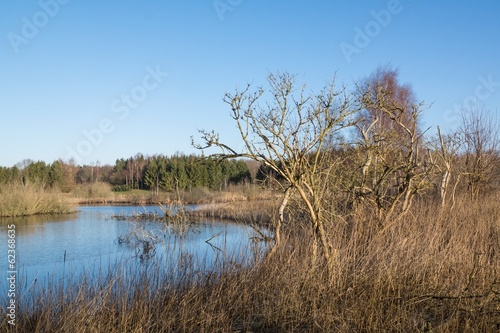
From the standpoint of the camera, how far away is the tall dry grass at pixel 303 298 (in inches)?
147

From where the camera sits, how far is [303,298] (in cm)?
433

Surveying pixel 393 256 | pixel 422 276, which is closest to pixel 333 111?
pixel 393 256

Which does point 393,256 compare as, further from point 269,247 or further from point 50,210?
point 50,210

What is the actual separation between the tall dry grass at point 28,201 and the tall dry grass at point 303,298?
17.6 metres

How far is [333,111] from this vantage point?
4660 millimetres

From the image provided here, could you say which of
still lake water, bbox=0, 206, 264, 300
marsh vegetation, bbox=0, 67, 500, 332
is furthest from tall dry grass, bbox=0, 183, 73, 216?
marsh vegetation, bbox=0, 67, 500, 332

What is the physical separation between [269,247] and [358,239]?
1.38 m

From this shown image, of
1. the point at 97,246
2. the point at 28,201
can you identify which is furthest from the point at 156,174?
the point at 97,246

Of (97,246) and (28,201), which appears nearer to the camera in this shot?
(97,246)

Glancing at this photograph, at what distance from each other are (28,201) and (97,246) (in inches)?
427

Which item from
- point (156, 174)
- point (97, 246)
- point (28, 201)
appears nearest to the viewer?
point (97, 246)

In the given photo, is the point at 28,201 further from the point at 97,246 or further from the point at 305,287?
the point at 305,287

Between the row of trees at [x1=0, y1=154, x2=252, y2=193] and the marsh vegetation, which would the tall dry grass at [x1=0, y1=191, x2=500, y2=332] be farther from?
the row of trees at [x1=0, y1=154, x2=252, y2=193]

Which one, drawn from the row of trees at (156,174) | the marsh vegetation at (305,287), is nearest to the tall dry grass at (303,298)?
the marsh vegetation at (305,287)
